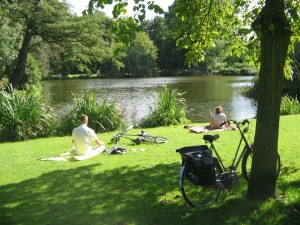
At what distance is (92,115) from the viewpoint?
13805mm

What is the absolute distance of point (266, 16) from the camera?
15.6 ft

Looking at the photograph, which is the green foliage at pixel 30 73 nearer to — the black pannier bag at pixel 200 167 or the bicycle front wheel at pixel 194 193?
the bicycle front wheel at pixel 194 193

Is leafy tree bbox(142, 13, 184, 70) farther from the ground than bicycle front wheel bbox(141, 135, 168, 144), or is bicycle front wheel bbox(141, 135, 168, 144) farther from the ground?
leafy tree bbox(142, 13, 184, 70)

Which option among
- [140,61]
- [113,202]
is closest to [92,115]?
[113,202]

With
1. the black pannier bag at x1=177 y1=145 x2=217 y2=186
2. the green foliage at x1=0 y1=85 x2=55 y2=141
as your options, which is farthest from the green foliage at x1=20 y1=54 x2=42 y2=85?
the black pannier bag at x1=177 y1=145 x2=217 y2=186

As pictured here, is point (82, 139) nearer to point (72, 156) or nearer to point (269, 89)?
point (72, 156)

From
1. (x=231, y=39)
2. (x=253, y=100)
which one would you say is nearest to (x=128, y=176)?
(x=231, y=39)

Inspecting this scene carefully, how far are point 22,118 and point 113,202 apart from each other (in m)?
8.34

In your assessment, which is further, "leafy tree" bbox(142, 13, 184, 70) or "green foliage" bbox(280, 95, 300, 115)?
"leafy tree" bbox(142, 13, 184, 70)

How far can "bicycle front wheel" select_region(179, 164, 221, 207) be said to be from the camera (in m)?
4.90

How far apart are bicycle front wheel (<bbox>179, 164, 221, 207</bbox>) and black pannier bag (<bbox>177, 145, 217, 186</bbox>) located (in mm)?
62

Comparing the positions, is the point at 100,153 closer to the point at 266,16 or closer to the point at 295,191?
the point at 295,191

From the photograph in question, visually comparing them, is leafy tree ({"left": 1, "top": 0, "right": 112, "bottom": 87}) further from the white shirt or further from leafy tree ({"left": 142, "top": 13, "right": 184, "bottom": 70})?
leafy tree ({"left": 142, "top": 13, "right": 184, "bottom": 70})

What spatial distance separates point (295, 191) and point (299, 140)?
15.6 feet
